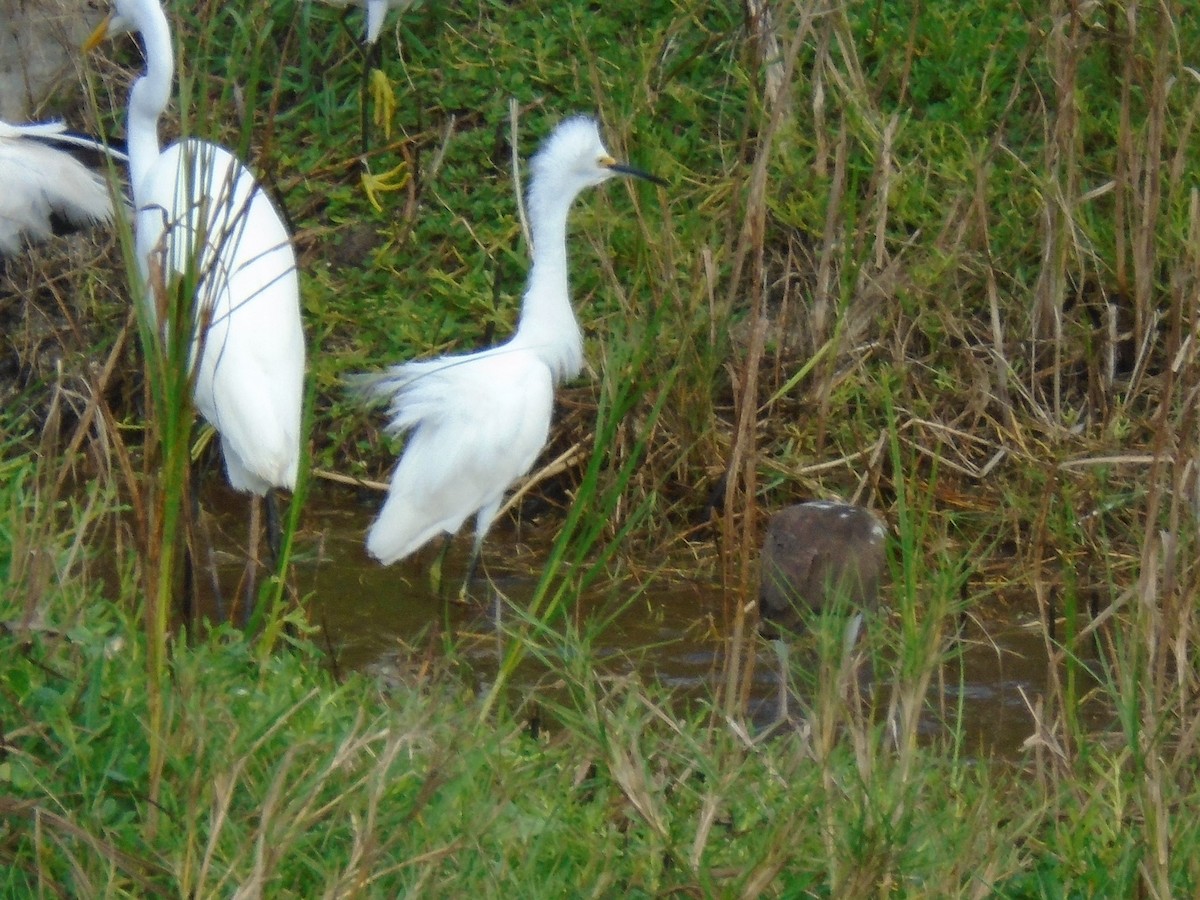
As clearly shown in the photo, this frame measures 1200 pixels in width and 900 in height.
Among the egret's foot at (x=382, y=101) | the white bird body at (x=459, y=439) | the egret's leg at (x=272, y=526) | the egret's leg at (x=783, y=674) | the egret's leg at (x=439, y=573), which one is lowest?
the egret's leg at (x=439, y=573)

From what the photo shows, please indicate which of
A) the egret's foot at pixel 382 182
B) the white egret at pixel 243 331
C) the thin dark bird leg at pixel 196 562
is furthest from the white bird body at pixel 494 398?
the egret's foot at pixel 382 182

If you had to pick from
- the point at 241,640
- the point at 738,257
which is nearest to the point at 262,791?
the point at 241,640

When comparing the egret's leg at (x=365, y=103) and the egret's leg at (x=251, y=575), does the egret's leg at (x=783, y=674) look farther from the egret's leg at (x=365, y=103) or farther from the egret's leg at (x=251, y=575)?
the egret's leg at (x=365, y=103)

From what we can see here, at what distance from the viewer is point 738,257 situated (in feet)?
10.2

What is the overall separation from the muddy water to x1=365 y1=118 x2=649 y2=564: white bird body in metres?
0.21

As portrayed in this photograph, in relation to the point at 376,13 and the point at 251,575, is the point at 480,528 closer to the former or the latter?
the point at 251,575

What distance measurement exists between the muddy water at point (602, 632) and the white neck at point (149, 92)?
1.18 metres

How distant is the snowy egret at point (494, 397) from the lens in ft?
15.5

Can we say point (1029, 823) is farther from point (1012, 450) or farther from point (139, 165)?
point (139, 165)

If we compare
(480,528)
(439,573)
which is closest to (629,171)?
(480,528)

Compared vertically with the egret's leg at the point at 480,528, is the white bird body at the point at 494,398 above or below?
above

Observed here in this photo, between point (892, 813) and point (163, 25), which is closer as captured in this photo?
point (892, 813)

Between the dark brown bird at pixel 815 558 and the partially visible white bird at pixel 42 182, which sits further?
the partially visible white bird at pixel 42 182

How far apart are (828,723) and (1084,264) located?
127 inches
